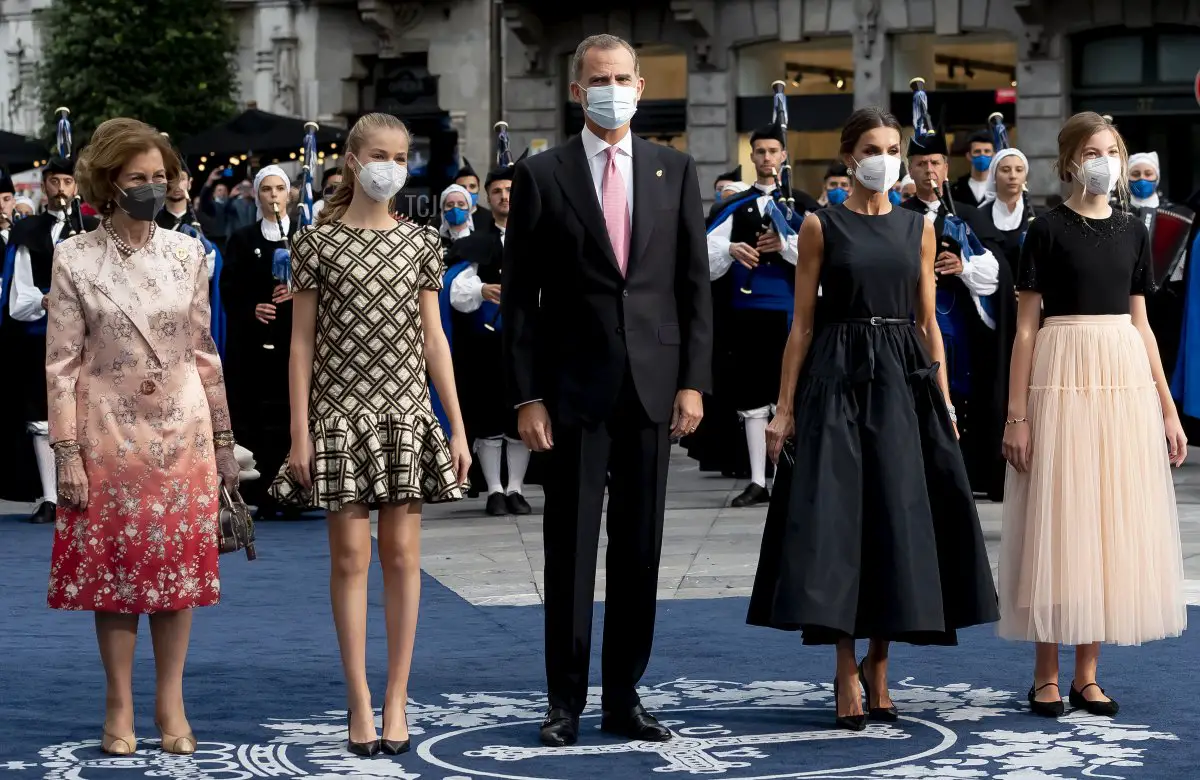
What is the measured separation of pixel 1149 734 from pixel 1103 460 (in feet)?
3.09

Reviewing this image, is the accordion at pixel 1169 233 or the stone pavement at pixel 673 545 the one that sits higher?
the accordion at pixel 1169 233

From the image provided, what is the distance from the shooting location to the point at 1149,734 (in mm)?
7090

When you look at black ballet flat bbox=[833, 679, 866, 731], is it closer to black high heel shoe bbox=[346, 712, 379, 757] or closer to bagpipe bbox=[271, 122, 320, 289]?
black high heel shoe bbox=[346, 712, 379, 757]

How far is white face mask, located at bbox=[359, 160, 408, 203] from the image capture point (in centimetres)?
709

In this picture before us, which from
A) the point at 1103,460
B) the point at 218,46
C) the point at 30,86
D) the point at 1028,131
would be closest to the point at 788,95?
the point at 1028,131

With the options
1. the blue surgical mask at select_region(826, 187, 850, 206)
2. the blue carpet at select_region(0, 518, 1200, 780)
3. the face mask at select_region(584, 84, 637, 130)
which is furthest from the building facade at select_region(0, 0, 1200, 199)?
the face mask at select_region(584, 84, 637, 130)

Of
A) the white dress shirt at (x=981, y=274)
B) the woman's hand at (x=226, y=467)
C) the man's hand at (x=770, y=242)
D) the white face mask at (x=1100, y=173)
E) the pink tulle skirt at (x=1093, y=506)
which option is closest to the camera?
the woman's hand at (x=226, y=467)

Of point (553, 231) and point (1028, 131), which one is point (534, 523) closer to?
point (553, 231)

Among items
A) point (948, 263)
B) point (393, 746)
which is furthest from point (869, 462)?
point (948, 263)

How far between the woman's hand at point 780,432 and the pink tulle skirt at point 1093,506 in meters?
0.81

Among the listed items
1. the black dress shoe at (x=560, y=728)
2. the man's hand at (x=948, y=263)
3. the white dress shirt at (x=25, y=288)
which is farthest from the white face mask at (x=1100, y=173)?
the white dress shirt at (x=25, y=288)

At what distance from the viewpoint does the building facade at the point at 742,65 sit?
27.0 metres

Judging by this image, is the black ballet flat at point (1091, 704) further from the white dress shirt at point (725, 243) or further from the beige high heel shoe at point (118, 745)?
the white dress shirt at point (725, 243)

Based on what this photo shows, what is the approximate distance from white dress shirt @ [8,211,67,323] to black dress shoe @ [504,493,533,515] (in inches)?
115
